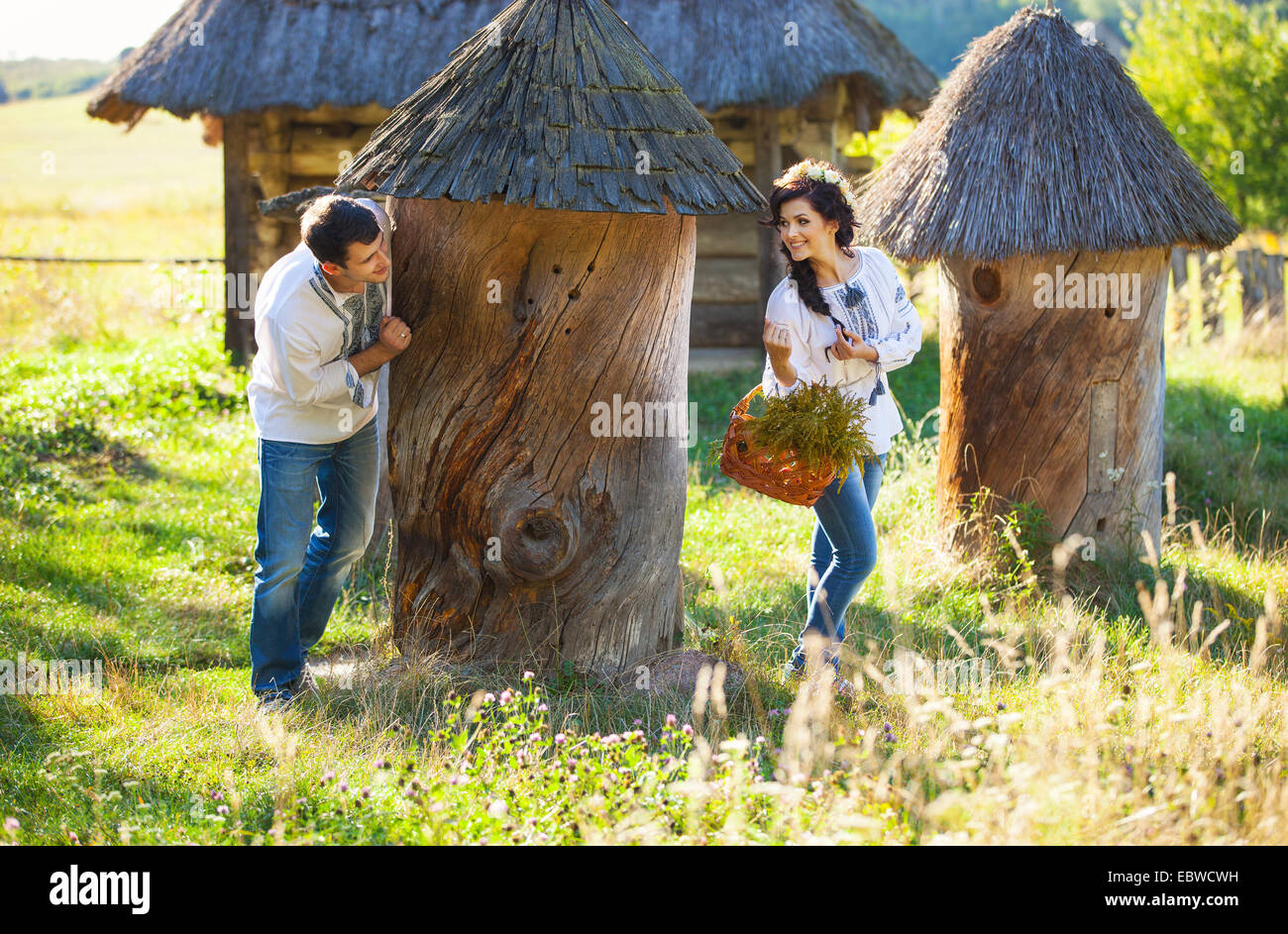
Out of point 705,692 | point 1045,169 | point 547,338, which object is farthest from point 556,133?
point 1045,169

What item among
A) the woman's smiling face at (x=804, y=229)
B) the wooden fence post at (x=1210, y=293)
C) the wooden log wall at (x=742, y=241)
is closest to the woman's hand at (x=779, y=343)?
the woman's smiling face at (x=804, y=229)

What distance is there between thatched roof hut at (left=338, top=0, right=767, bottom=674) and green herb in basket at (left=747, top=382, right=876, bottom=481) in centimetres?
46

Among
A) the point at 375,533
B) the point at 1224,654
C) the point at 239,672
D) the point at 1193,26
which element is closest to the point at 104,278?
the point at 375,533

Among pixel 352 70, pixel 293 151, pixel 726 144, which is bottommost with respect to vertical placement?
pixel 293 151

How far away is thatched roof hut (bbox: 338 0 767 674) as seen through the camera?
A: 3.44 metres

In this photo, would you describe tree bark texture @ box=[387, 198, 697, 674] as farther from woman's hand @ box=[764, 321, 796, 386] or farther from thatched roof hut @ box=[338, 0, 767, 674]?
woman's hand @ box=[764, 321, 796, 386]

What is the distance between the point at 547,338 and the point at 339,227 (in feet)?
2.46

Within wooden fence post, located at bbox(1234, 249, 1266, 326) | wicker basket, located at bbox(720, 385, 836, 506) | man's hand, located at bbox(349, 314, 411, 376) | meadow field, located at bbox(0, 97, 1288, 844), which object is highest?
wooden fence post, located at bbox(1234, 249, 1266, 326)

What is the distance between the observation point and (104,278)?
13.1m

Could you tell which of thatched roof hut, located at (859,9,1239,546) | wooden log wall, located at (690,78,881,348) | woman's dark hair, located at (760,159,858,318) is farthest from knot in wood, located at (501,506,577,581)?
wooden log wall, located at (690,78,881,348)

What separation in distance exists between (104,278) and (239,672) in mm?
10800

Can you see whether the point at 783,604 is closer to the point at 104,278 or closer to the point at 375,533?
the point at 375,533

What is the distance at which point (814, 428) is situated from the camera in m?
3.34

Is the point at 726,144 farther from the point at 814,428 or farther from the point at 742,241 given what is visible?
the point at 814,428
